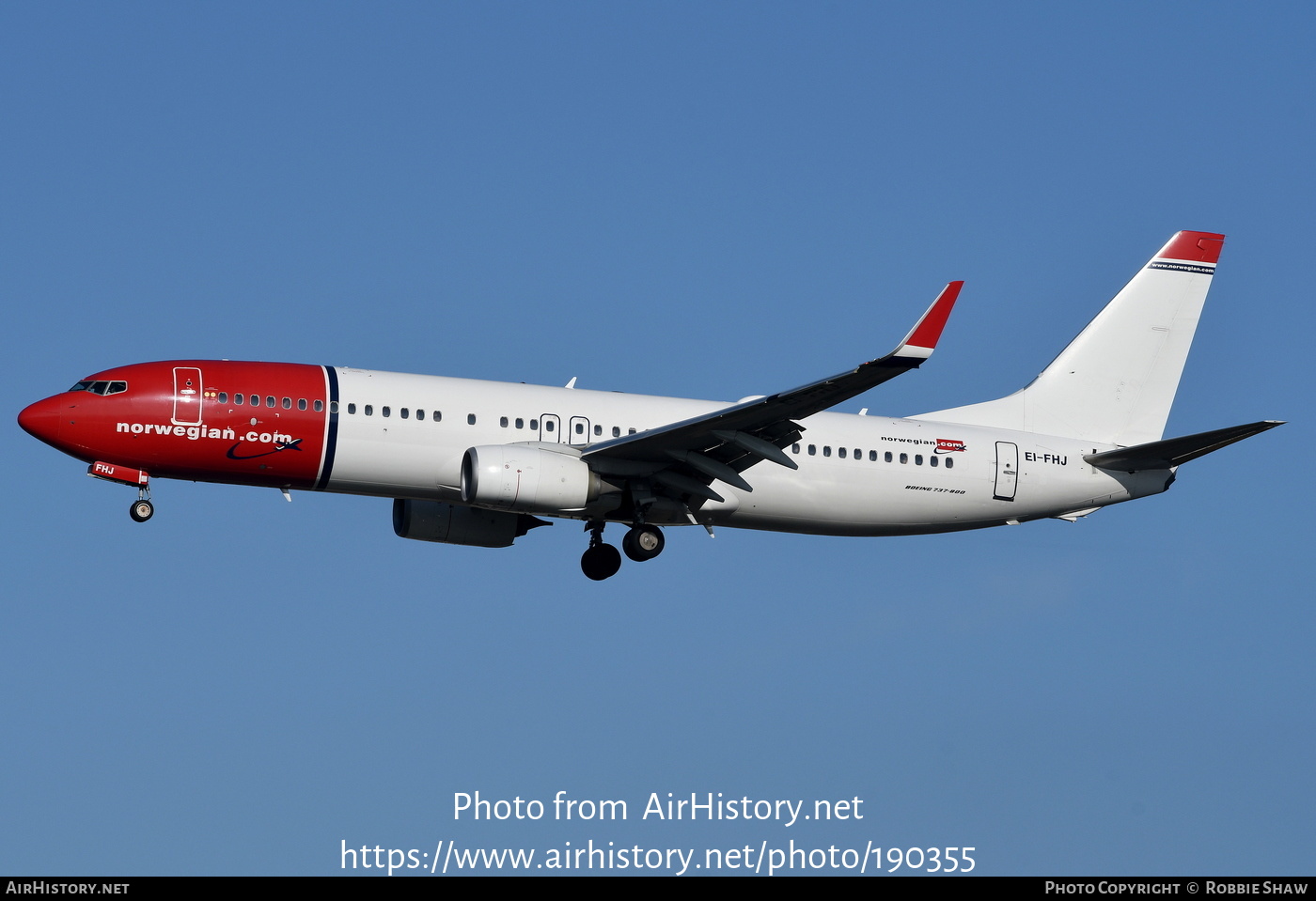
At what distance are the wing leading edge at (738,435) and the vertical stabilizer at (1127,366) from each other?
6.82 m

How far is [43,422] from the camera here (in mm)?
35875

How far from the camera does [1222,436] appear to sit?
125 ft

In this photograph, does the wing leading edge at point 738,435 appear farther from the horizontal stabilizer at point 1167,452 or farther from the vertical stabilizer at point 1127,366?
the horizontal stabilizer at point 1167,452

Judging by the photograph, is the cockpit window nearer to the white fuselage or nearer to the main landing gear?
the white fuselage

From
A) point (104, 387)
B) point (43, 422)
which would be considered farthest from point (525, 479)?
point (43, 422)

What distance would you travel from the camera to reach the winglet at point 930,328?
3173 cm

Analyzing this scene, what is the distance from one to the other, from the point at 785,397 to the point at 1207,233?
1799 centimetres

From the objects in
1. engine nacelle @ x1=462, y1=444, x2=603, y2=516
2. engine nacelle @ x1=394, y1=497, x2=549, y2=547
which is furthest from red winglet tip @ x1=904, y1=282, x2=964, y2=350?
engine nacelle @ x1=394, y1=497, x2=549, y2=547

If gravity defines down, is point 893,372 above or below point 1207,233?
below

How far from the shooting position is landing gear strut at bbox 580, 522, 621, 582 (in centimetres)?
4025

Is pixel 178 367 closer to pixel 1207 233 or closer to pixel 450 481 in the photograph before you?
pixel 450 481

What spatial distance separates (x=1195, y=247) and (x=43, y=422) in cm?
3009

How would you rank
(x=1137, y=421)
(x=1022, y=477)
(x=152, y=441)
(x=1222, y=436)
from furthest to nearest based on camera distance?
1. (x=1137, y=421)
2. (x=1022, y=477)
3. (x=1222, y=436)
4. (x=152, y=441)

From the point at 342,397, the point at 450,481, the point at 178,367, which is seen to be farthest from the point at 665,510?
the point at 178,367
